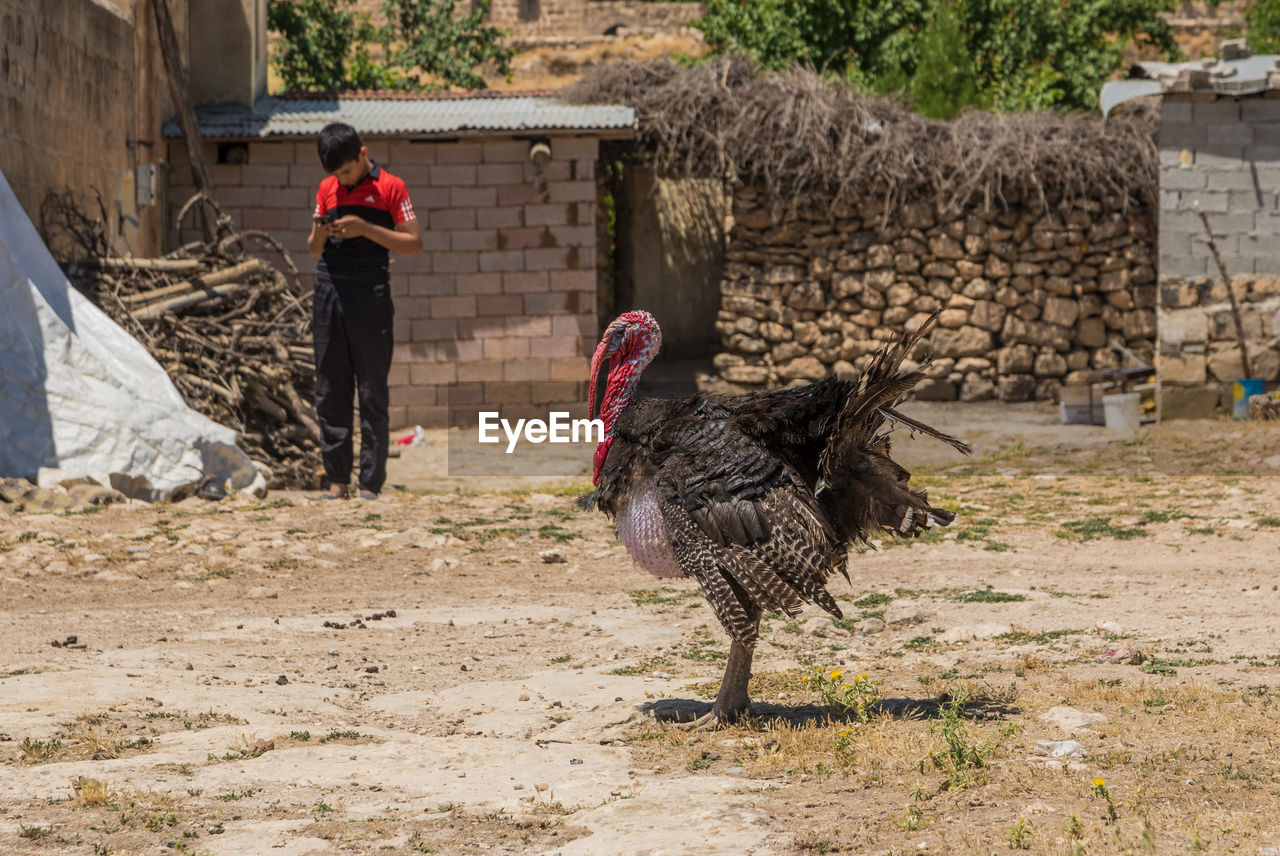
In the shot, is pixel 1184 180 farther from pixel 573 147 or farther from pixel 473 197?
pixel 473 197

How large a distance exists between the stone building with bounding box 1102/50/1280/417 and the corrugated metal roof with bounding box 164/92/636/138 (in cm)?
579

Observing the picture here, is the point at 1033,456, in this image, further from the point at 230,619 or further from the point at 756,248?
the point at 230,619

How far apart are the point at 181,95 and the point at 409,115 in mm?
2545

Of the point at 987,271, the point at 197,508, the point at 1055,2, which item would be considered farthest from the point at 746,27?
the point at 197,508

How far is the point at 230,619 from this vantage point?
6.67m

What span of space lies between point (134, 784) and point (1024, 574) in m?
4.79

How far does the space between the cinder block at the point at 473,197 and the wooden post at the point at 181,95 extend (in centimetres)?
261

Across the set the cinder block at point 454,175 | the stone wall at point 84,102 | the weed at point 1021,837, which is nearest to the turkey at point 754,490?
the weed at point 1021,837

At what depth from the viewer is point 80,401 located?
880cm

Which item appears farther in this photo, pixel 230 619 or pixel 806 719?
pixel 230 619

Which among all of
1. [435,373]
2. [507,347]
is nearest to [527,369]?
[507,347]

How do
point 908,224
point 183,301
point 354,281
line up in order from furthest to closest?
point 908,224, point 183,301, point 354,281

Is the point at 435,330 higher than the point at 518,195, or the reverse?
the point at 518,195

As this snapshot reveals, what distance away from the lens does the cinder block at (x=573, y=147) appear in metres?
15.3
